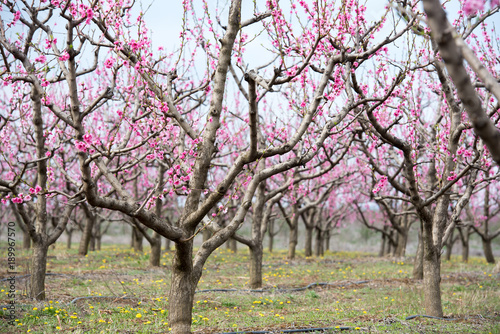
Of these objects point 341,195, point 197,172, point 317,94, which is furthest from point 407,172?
point 341,195

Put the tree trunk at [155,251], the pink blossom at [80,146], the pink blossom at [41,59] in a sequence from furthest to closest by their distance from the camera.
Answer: the tree trunk at [155,251] < the pink blossom at [41,59] < the pink blossom at [80,146]

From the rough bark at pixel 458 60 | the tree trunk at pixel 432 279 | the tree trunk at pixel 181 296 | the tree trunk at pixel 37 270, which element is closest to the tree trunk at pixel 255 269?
the tree trunk at pixel 432 279

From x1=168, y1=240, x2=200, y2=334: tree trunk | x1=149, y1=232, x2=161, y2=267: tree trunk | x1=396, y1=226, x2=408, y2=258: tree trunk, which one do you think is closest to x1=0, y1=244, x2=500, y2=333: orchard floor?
x1=168, y1=240, x2=200, y2=334: tree trunk

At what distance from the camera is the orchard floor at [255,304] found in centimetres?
576

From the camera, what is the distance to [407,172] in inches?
234

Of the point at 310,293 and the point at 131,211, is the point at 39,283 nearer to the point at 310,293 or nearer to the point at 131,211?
the point at 131,211

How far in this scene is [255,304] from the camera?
7930mm

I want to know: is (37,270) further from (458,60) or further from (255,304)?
Result: (458,60)

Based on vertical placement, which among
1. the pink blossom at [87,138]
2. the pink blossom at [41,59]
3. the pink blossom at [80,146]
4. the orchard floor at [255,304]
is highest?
the pink blossom at [41,59]

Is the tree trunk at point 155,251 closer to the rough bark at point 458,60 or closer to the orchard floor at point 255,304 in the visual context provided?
the orchard floor at point 255,304

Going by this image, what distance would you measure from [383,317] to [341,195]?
75.1 feet

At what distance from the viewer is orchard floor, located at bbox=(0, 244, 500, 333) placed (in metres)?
5.76

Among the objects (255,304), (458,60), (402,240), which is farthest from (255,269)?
(402,240)

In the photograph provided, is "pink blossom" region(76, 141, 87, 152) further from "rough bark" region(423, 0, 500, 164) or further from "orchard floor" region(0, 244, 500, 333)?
"rough bark" region(423, 0, 500, 164)
